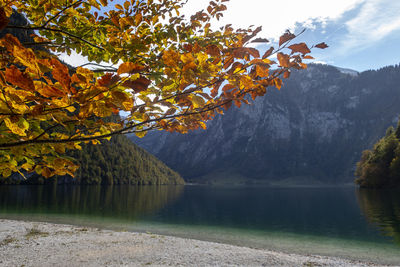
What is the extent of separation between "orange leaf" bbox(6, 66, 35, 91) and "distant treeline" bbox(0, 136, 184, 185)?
430ft

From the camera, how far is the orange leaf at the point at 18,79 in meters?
0.98

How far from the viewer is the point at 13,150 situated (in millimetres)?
1913

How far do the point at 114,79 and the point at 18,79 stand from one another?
382 millimetres

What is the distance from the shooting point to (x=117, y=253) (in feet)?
41.2

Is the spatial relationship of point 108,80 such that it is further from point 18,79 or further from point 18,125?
point 18,125

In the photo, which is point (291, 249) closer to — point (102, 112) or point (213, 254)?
point (213, 254)

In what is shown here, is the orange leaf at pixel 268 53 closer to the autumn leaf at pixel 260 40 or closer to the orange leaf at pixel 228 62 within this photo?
the autumn leaf at pixel 260 40

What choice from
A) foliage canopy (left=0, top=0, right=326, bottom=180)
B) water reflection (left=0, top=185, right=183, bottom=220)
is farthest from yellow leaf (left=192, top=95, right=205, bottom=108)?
water reflection (left=0, top=185, right=183, bottom=220)

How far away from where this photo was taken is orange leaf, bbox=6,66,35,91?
984 millimetres

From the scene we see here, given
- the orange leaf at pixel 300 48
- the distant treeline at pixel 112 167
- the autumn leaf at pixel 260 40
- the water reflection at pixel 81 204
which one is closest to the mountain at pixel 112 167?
the distant treeline at pixel 112 167

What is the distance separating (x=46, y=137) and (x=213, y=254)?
13210 mm

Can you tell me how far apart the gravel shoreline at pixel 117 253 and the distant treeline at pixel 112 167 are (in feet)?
377

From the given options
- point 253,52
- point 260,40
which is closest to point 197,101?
point 253,52

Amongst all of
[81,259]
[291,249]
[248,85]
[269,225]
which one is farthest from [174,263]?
[269,225]
